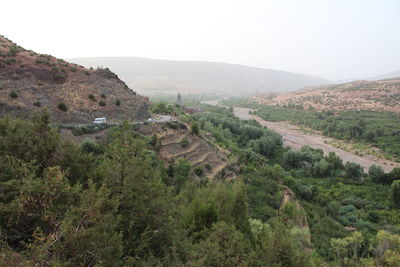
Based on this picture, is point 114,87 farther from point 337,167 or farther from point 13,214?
point 337,167

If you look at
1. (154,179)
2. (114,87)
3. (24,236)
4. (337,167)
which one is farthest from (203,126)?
(24,236)

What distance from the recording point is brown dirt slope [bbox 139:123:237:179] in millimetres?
24192

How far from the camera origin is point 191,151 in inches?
1022

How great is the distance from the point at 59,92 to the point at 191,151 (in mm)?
14859

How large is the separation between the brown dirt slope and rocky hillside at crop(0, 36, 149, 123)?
4042 millimetres

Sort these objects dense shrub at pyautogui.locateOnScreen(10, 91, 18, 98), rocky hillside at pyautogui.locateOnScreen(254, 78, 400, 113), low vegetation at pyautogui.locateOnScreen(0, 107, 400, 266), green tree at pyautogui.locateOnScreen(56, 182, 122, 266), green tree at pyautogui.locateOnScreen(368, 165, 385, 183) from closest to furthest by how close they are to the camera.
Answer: green tree at pyautogui.locateOnScreen(56, 182, 122, 266) → low vegetation at pyautogui.locateOnScreen(0, 107, 400, 266) → dense shrub at pyautogui.locateOnScreen(10, 91, 18, 98) → green tree at pyautogui.locateOnScreen(368, 165, 385, 183) → rocky hillside at pyautogui.locateOnScreen(254, 78, 400, 113)

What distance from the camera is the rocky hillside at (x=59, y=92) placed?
22.1 metres

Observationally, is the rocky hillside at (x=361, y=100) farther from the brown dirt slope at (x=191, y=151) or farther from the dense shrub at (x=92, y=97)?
the dense shrub at (x=92, y=97)

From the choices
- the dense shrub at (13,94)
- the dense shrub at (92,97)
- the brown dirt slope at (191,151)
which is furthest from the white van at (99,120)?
the dense shrub at (13,94)

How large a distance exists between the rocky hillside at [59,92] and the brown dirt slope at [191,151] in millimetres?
4042

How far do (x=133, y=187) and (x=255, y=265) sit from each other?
3.84 meters

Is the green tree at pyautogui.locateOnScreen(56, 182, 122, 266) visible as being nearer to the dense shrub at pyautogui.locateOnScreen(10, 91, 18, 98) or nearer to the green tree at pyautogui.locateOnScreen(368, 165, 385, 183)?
the dense shrub at pyautogui.locateOnScreen(10, 91, 18, 98)

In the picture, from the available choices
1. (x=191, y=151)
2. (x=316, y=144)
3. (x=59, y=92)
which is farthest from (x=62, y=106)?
(x=316, y=144)

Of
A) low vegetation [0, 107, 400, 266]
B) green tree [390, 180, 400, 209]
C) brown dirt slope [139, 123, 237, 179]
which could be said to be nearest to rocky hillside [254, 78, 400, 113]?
green tree [390, 180, 400, 209]
